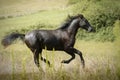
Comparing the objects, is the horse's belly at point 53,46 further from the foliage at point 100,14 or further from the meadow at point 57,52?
the foliage at point 100,14

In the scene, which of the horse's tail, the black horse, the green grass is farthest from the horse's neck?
the horse's tail

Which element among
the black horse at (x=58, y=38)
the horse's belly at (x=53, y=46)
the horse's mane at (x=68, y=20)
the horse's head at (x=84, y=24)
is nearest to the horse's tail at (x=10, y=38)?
the black horse at (x=58, y=38)

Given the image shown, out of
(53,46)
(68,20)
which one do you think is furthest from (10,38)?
(68,20)

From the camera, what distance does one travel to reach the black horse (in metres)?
4.20

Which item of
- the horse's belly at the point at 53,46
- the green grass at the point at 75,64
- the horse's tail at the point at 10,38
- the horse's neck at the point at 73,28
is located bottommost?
the green grass at the point at 75,64

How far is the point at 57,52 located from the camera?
427 centimetres

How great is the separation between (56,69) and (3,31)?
2.08 feet

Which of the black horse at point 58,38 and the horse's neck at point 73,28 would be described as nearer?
the black horse at point 58,38

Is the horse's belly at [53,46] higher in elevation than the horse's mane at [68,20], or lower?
lower

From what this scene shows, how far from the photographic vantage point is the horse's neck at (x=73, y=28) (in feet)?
14.2

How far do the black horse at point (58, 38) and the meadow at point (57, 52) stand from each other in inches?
1.7

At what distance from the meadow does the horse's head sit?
40 millimetres

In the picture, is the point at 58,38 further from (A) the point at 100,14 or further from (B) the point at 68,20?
(A) the point at 100,14

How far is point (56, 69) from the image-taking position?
4258 millimetres
